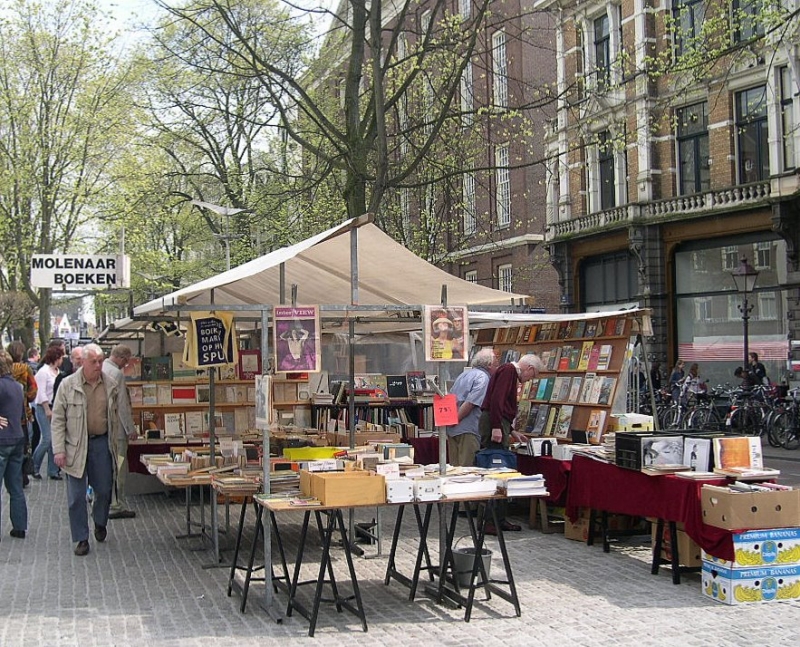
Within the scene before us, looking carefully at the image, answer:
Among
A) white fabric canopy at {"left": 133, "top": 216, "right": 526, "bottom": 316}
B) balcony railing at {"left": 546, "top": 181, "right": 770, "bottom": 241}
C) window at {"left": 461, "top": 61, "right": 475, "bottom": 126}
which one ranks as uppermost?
window at {"left": 461, "top": 61, "right": 475, "bottom": 126}

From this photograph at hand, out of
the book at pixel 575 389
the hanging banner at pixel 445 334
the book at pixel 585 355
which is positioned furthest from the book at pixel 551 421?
the hanging banner at pixel 445 334

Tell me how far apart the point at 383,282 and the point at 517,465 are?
264cm

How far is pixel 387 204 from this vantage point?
69.6 ft

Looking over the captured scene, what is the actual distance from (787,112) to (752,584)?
777 inches

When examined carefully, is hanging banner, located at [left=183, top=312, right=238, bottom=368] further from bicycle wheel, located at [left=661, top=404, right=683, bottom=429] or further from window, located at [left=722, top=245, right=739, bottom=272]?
window, located at [left=722, top=245, right=739, bottom=272]

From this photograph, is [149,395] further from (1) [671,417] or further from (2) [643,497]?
(1) [671,417]

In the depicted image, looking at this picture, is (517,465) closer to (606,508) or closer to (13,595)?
(606,508)

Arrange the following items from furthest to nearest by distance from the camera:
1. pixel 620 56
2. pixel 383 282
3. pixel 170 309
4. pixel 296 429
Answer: pixel 620 56 → pixel 296 429 → pixel 383 282 → pixel 170 309

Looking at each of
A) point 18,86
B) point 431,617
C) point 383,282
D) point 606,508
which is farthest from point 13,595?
point 18,86

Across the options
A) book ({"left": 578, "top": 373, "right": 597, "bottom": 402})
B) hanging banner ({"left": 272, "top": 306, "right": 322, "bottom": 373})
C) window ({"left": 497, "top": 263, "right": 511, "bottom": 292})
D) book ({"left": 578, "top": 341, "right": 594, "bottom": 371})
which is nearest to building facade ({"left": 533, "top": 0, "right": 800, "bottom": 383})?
window ({"left": 497, "top": 263, "right": 511, "bottom": 292})

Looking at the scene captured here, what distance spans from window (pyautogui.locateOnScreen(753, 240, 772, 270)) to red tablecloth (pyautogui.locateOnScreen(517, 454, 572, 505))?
17107 millimetres

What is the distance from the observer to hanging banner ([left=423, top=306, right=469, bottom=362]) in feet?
22.2

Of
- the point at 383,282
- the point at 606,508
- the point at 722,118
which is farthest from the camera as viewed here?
the point at 722,118

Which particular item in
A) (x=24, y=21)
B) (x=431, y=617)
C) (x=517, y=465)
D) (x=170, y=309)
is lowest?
(x=431, y=617)
